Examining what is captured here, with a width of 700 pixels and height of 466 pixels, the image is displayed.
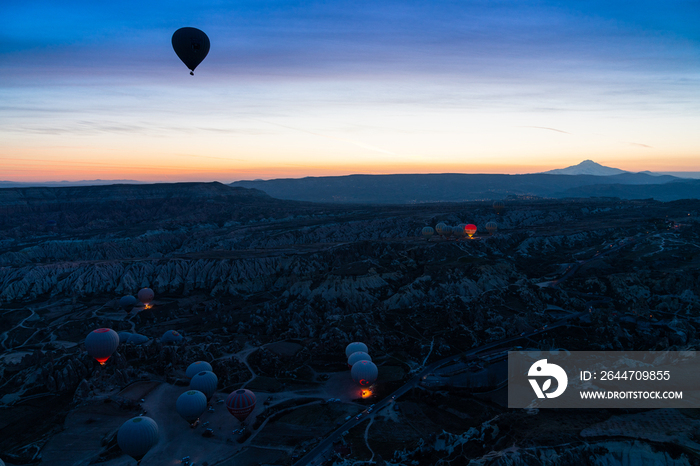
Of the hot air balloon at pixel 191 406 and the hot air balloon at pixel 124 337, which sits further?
the hot air balloon at pixel 124 337

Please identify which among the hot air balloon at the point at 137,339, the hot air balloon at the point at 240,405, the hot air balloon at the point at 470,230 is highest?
the hot air balloon at the point at 470,230

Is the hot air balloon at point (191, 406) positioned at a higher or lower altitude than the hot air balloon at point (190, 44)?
lower

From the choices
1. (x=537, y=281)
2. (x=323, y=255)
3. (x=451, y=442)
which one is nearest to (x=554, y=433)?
(x=451, y=442)

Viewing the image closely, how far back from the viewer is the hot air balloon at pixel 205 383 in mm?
46125

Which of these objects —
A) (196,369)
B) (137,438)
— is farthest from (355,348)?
(137,438)

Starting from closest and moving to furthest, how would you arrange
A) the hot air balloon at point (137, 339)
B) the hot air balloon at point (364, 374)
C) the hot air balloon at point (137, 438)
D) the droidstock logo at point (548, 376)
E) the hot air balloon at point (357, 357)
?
the hot air balloon at point (137, 438), the droidstock logo at point (548, 376), the hot air balloon at point (364, 374), the hot air balloon at point (357, 357), the hot air balloon at point (137, 339)

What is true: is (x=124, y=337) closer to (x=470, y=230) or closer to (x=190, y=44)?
(x=190, y=44)

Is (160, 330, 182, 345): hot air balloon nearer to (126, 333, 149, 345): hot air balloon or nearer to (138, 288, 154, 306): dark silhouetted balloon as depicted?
(126, 333, 149, 345): hot air balloon

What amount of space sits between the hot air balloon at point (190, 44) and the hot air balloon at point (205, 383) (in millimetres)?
39000

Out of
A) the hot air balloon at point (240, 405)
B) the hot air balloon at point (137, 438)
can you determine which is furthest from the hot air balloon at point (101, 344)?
the hot air balloon at point (240, 405)

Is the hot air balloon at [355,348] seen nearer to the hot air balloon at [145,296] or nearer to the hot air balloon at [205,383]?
the hot air balloon at [205,383]

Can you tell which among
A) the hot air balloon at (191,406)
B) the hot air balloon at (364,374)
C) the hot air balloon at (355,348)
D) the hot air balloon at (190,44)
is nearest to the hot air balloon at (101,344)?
the hot air balloon at (191,406)

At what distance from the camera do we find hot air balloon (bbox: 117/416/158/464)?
36.3 meters

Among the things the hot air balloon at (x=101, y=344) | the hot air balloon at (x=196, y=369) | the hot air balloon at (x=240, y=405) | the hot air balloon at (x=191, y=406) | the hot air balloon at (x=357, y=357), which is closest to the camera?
the hot air balloon at (x=191, y=406)
